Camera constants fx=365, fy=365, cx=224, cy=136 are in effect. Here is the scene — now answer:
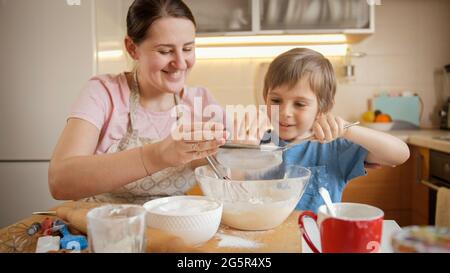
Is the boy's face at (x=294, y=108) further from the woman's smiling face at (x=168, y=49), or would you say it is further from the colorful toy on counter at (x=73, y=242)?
the colorful toy on counter at (x=73, y=242)

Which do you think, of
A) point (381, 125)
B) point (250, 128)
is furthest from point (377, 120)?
point (250, 128)

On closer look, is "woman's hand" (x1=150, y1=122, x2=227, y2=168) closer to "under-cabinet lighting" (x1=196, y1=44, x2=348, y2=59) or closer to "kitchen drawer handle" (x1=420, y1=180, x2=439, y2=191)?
"under-cabinet lighting" (x1=196, y1=44, x2=348, y2=59)

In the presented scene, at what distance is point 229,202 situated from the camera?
1.20 ft

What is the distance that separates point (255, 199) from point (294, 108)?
0.18m

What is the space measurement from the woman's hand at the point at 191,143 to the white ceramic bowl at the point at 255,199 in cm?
3

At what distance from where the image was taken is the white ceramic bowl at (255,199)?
1.18ft

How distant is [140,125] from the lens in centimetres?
55

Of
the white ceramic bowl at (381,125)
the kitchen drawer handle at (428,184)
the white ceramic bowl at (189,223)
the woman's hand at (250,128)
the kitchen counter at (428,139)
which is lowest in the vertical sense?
the kitchen drawer handle at (428,184)

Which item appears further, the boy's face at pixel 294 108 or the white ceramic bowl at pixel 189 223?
the boy's face at pixel 294 108

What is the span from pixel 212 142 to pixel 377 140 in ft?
0.83

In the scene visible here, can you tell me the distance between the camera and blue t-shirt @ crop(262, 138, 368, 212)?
0.49m

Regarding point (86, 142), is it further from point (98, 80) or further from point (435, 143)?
point (435, 143)

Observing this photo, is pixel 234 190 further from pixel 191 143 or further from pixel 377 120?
pixel 377 120

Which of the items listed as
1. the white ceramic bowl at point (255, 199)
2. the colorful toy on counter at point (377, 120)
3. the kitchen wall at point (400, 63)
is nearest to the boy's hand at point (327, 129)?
the white ceramic bowl at point (255, 199)
